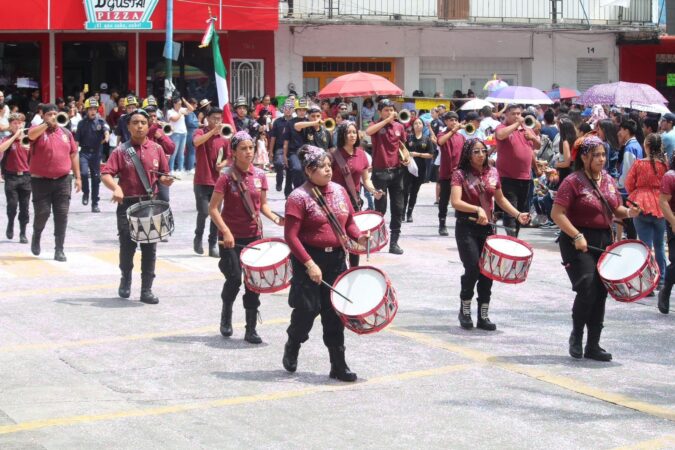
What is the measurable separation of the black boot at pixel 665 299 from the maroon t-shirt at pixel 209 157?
5.54m

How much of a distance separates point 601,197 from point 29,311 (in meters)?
5.45

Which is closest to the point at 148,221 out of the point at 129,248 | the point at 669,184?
the point at 129,248

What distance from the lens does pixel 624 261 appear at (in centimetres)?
971

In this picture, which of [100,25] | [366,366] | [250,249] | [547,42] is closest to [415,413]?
[366,366]

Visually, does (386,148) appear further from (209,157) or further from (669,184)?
(669,184)

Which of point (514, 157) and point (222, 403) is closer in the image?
point (222, 403)

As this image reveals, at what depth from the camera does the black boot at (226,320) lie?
10547 millimetres

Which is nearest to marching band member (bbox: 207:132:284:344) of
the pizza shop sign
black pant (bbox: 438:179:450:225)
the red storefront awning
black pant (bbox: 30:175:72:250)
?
black pant (bbox: 30:175:72:250)

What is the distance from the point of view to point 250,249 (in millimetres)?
9648

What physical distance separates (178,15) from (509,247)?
65.7 feet

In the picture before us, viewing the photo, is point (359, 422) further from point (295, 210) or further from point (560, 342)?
point (560, 342)

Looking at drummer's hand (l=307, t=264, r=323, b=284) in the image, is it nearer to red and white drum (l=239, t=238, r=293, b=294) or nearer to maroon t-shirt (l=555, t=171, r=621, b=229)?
red and white drum (l=239, t=238, r=293, b=294)

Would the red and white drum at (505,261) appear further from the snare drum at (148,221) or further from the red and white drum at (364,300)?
the snare drum at (148,221)

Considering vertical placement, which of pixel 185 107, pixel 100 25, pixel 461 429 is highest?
pixel 100 25
